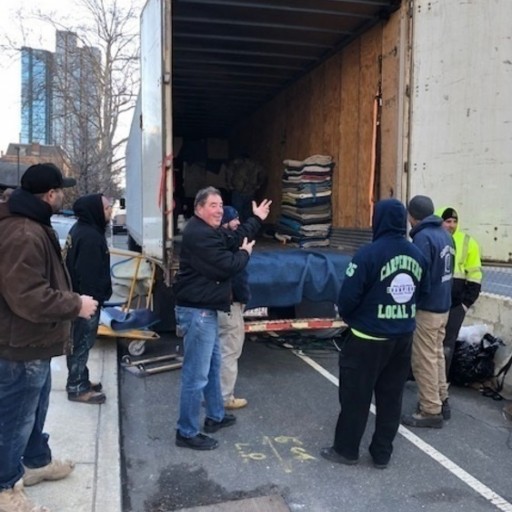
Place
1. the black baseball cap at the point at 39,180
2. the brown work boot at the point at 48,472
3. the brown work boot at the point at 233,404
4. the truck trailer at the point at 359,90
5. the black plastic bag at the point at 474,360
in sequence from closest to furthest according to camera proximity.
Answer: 1. the black baseball cap at the point at 39,180
2. the brown work boot at the point at 48,472
3. the brown work boot at the point at 233,404
4. the truck trailer at the point at 359,90
5. the black plastic bag at the point at 474,360

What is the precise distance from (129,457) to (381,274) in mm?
2169

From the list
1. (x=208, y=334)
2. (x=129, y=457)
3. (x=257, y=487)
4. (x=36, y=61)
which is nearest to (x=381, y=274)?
(x=208, y=334)

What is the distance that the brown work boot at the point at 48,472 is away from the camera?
344 centimetres

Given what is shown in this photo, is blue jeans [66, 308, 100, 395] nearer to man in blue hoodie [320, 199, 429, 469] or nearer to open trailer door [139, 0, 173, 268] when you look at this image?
open trailer door [139, 0, 173, 268]

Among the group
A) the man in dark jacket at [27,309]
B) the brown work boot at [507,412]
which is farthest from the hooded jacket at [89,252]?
the brown work boot at [507,412]

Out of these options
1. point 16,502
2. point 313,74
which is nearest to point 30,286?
point 16,502

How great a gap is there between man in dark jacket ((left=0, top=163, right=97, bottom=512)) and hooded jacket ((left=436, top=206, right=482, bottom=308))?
11.2ft

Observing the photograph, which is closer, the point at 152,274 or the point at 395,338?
the point at 395,338

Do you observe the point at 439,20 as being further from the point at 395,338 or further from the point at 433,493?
the point at 433,493

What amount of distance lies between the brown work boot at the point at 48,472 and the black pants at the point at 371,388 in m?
1.79

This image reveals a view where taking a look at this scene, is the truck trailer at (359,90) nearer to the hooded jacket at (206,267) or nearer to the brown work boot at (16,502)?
the hooded jacket at (206,267)

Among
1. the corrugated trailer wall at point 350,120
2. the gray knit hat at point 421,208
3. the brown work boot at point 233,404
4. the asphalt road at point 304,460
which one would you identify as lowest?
the asphalt road at point 304,460

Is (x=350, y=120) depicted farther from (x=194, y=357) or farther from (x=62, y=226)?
(x=62, y=226)

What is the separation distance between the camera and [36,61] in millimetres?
29969
